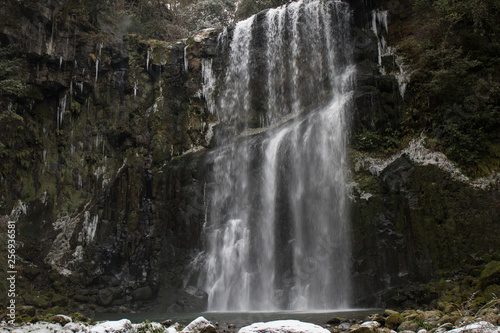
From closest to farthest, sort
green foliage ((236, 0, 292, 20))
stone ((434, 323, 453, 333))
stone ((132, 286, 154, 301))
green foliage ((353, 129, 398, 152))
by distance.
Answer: stone ((434, 323, 453, 333)), green foliage ((353, 129, 398, 152)), stone ((132, 286, 154, 301)), green foliage ((236, 0, 292, 20))

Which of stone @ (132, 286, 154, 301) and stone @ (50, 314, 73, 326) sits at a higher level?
stone @ (132, 286, 154, 301)

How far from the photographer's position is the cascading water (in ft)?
50.4

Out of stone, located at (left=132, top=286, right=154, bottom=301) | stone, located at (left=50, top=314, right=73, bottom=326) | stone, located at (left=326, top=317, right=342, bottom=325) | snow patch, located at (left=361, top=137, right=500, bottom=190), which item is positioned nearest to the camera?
stone, located at (left=326, top=317, right=342, bottom=325)

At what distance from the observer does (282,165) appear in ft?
56.7

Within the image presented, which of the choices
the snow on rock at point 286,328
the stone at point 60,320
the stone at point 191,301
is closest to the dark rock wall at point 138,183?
the stone at point 191,301

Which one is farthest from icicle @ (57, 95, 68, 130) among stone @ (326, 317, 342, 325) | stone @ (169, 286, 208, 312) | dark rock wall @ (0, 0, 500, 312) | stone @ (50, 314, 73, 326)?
stone @ (326, 317, 342, 325)

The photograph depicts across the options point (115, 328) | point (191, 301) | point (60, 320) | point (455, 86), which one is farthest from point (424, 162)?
point (60, 320)

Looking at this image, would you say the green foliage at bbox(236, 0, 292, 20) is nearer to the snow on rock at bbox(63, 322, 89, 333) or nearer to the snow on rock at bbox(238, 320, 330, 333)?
the snow on rock at bbox(63, 322, 89, 333)

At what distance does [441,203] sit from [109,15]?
63.8 ft

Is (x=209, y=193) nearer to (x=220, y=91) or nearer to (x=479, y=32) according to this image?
(x=220, y=91)

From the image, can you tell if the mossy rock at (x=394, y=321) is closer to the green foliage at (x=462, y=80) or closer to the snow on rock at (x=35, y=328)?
the green foliage at (x=462, y=80)

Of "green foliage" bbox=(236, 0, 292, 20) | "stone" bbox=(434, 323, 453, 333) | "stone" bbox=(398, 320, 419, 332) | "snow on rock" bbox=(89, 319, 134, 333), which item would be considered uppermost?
"green foliage" bbox=(236, 0, 292, 20)

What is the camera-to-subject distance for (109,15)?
76.3 feet

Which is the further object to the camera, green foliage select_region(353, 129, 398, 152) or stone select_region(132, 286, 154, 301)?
stone select_region(132, 286, 154, 301)
